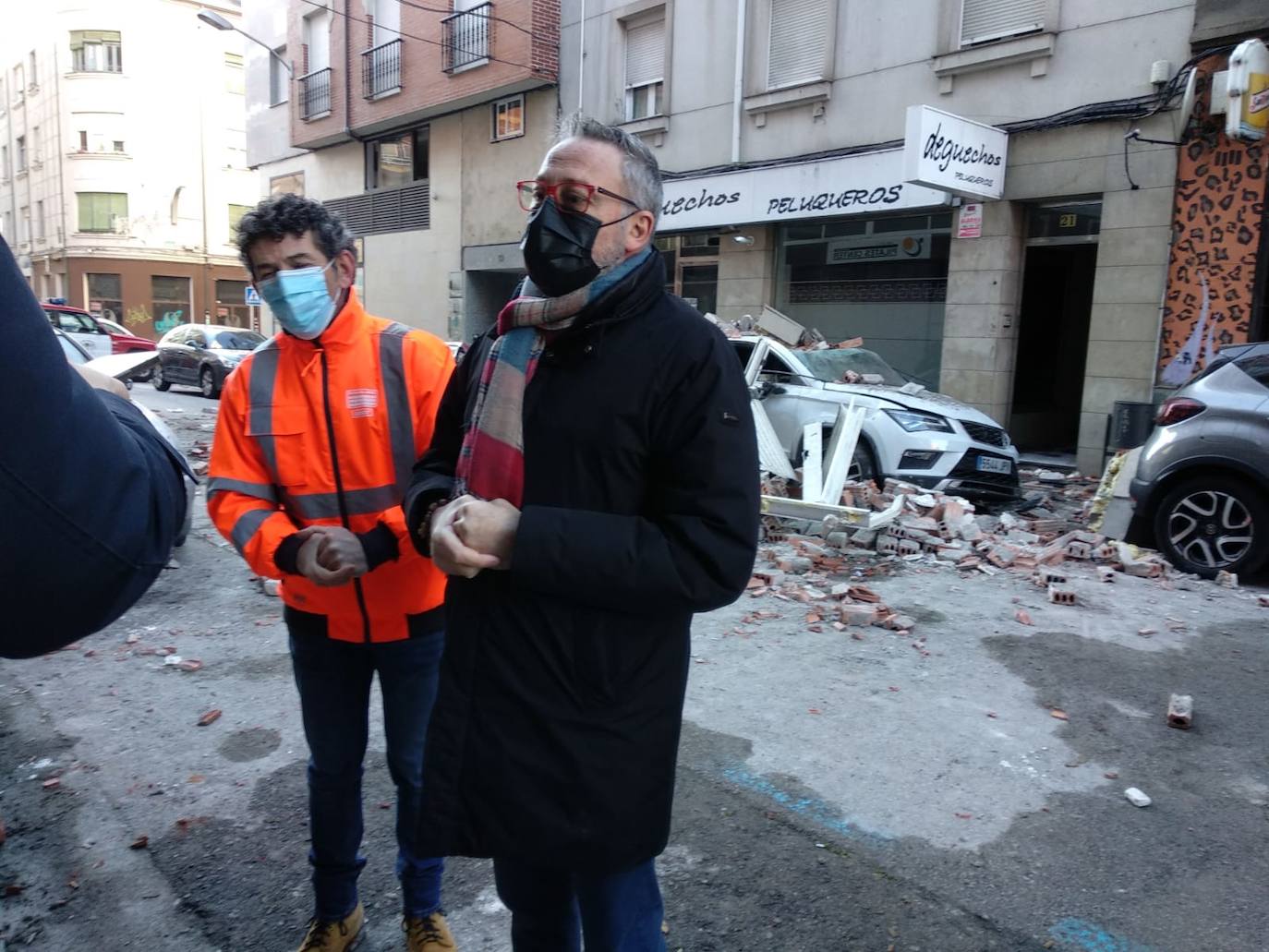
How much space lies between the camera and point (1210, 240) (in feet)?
34.0

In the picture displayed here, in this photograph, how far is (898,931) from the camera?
2641 mm

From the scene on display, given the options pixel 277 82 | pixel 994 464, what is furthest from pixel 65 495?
pixel 277 82

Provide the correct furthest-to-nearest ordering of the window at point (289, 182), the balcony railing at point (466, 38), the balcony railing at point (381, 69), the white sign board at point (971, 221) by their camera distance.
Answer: the window at point (289, 182) < the balcony railing at point (381, 69) < the balcony railing at point (466, 38) < the white sign board at point (971, 221)

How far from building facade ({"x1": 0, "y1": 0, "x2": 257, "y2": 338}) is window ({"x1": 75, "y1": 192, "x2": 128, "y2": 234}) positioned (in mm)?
40

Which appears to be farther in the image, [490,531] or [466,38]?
[466,38]

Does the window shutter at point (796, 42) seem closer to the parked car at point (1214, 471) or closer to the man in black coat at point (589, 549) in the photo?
the parked car at point (1214, 471)

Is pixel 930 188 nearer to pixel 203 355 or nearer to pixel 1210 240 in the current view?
pixel 1210 240

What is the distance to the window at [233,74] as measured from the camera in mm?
40906

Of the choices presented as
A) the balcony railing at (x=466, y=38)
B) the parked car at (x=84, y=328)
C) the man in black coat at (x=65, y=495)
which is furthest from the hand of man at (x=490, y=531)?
the balcony railing at (x=466, y=38)

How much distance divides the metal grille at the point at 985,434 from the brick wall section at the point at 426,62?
532 inches

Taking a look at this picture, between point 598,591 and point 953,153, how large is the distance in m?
11.2

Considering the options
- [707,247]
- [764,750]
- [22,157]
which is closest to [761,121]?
[707,247]

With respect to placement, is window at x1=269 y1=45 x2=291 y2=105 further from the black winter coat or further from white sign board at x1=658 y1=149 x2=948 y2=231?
the black winter coat

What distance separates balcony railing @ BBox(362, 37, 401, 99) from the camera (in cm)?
2206
